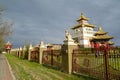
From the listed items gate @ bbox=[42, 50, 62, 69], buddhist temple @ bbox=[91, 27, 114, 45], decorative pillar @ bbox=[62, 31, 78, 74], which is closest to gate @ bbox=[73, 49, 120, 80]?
decorative pillar @ bbox=[62, 31, 78, 74]

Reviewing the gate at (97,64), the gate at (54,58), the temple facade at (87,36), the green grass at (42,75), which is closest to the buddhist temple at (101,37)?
the temple facade at (87,36)

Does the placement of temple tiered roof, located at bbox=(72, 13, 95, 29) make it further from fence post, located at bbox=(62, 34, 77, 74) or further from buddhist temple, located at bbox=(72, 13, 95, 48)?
fence post, located at bbox=(62, 34, 77, 74)

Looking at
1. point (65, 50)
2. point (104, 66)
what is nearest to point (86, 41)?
point (65, 50)

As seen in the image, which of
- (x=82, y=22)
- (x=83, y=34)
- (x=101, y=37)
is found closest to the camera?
(x=83, y=34)

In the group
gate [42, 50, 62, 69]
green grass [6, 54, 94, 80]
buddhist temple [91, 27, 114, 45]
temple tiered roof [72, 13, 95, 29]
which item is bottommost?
green grass [6, 54, 94, 80]

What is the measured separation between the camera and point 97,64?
426 inches

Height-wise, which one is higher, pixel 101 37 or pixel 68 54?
pixel 101 37

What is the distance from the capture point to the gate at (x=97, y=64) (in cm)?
895

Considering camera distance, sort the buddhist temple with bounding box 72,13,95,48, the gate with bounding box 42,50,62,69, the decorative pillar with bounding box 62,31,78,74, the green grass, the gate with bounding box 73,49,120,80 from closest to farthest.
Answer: the gate with bounding box 73,49,120,80 → the green grass → the decorative pillar with bounding box 62,31,78,74 → the gate with bounding box 42,50,62,69 → the buddhist temple with bounding box 72,13,95,48

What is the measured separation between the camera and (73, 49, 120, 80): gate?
8953 mm

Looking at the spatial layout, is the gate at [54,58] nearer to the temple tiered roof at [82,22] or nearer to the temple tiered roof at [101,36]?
the temple tiered roof at [101,36]

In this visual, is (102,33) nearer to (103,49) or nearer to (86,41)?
(86,41)

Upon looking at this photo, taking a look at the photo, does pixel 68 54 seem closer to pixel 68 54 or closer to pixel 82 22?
pixel 68 54

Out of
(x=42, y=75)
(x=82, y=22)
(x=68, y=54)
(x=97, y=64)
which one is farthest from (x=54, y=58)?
(x=82, y=22)
